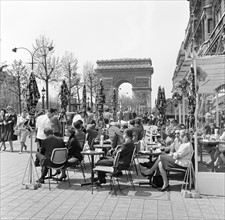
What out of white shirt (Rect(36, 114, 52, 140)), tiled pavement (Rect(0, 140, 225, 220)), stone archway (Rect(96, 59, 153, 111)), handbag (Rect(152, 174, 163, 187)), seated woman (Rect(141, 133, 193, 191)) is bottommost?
tiled pavement (Rect(0, 140, 225, 220))

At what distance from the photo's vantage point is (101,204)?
6.58 meters

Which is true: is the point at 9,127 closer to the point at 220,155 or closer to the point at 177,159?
the point at 177,159

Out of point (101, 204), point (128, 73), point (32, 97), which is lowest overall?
point (101, 204)

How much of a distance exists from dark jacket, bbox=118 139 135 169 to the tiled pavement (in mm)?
653

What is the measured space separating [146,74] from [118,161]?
84968 mm

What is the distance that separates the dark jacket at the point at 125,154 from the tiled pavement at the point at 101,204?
2.14ft

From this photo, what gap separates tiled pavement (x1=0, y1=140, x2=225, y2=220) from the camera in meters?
5.88

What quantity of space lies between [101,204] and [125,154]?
57.7 inches

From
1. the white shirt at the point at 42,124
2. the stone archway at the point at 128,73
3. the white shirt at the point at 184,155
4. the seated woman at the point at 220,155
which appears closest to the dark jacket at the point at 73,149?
the white shirt at the point at 184,155

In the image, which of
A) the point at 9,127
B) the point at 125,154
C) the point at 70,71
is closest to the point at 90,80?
the point at 70,71

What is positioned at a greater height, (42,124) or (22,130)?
(42,124)

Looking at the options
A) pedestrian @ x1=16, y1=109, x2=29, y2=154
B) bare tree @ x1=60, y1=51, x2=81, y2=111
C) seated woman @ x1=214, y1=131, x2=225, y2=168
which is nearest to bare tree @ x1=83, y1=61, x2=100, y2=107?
bare tree @ x1=60, y1=51, x2=81, y2=111

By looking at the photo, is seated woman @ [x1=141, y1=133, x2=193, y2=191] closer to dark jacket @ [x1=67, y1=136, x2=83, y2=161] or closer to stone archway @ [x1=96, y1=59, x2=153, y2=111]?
dark jacket @ [x1=67, y1=136, x2=83, y2=161]

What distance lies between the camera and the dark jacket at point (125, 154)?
7574mm
